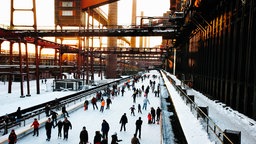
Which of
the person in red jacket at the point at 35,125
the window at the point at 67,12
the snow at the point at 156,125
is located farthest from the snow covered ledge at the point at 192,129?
the window at the point at 67,12

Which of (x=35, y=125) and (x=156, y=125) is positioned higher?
(x=35, y=125)

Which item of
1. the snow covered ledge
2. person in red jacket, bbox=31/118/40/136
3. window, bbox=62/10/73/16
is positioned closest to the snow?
the snow covered ledge

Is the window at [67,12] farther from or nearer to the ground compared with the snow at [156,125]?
farther from the ground

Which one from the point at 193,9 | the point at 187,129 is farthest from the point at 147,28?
the point at 187,129

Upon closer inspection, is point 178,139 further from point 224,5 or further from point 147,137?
point 224,5

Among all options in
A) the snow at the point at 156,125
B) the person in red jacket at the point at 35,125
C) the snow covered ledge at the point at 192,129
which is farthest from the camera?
the person in red jacket at the point at 35,125

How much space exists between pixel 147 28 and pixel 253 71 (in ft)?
81.8

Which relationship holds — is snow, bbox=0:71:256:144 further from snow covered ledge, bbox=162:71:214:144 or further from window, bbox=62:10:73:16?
window, bbox=62:10:73:16

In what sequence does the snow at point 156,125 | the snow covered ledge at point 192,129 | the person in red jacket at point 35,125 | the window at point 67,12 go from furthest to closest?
1. the window at point 67,12
2. the person in red jacket at point 35,125
3. the snow at point 156,125
4. the snow covered ledge at point 192,129

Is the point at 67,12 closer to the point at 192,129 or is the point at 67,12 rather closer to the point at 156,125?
the point at 156,125

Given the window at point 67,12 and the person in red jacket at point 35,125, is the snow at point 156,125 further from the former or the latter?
the window at point 67,12

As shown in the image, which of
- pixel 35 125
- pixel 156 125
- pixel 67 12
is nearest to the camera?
pixel 35 125

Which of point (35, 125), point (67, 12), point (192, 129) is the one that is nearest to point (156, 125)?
point (35, 125)

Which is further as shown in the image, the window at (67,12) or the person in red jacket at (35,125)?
the window at (67,12)
